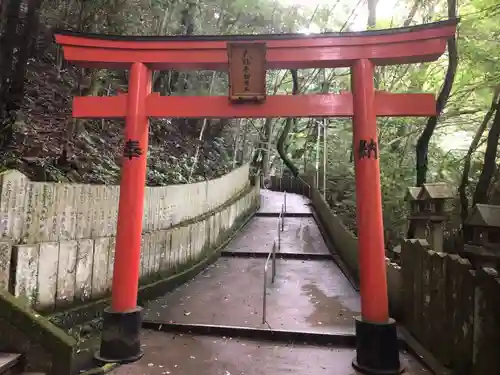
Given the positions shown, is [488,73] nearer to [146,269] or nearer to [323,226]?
[323,226]

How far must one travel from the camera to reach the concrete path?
16.4 ft

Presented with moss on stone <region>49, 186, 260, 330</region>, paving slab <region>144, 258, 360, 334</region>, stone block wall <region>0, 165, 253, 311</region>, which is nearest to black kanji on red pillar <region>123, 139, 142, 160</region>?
stone block wall <region>0, 165, 253, 311</region>

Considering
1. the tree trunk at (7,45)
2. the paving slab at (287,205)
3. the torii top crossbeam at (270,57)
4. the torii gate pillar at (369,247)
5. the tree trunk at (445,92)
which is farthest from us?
the paving slab at (287,205)

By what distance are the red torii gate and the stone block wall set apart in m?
0.84

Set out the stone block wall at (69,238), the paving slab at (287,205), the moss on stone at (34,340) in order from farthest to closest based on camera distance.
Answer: the paving slab at (287,205) → the stone block wall at (69,238) → the moss on stone at (34,340)

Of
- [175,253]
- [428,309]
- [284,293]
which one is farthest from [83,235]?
[428,309]

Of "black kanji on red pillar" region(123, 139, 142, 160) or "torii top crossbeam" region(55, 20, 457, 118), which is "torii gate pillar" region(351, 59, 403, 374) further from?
"black kanji on red pillar" region(123, 139, 142, 160)

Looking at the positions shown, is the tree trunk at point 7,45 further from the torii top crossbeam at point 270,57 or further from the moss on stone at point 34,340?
the moss on stone at point 34,340

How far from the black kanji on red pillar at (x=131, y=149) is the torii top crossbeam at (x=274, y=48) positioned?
1.17 m

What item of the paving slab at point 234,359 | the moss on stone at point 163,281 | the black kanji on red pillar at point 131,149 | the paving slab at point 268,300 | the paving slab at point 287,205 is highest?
the black kanji on red pillar at point 131,149

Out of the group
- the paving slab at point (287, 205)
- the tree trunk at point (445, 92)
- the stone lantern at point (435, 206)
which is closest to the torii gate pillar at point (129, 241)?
the stone lantern at point (435, 206)

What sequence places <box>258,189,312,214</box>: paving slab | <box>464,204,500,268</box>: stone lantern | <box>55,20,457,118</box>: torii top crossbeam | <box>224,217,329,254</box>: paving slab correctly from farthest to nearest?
1. <box>258,189,312,214</box>: paving slab
2. <box>224,217,329,254</box>: paving slab
3. <box>55,20,457,118</box>: torii top crossbeam
4. <box>464,204,500,268</box>: stone lantern

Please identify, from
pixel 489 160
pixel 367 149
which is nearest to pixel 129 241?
pixel 367 149

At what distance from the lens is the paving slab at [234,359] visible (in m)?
4.83
